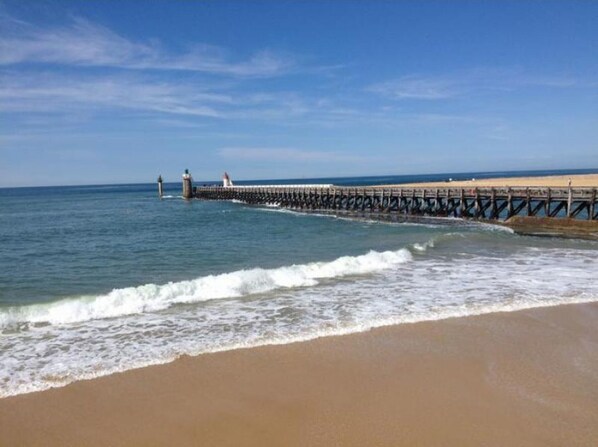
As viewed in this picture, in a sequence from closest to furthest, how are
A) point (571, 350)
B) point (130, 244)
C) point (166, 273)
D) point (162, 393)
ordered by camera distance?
point (162, 393)
point (571, 350)
point (166, 273)
point (130, 244)

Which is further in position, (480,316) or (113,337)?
(480,316)

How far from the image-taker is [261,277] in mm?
14477

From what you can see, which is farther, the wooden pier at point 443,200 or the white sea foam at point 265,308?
the wooden pier at point 443,200

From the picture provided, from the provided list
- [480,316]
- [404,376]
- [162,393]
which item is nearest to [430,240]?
[480,316]

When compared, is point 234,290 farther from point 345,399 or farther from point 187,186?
point 187,186

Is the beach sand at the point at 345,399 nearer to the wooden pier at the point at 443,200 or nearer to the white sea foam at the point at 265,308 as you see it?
the white sea foam at the point at 265,308

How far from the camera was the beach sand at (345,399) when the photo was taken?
5629 millimetres

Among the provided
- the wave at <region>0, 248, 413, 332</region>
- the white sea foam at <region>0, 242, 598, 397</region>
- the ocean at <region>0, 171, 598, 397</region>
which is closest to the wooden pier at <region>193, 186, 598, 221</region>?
the ocean at <region>0, 171, 598, 397</region>

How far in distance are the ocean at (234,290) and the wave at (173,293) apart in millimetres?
38

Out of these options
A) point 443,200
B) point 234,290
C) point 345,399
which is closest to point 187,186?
point 443,200

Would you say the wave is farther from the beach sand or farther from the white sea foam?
the beach sand

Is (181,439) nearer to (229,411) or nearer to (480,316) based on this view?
(229,411)

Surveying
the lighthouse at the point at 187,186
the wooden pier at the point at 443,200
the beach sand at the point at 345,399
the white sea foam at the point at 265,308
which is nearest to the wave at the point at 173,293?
the white sea foam at the point at 265,308

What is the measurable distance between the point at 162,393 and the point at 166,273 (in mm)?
10168
